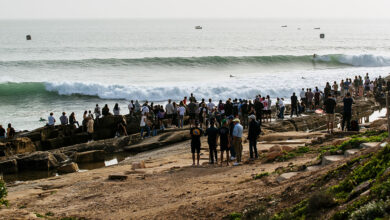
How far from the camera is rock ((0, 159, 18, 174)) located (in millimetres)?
16578

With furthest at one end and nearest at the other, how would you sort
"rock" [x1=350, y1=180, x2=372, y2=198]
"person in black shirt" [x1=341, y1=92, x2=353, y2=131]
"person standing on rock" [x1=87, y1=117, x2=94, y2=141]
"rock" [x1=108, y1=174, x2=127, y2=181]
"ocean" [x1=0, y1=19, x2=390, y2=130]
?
"ocean" [x1=0, y1=19, x2=390, y2=130]
"person standing on rock" [x1=87, y1=117, x2=94, y2=141]
"person in black shirt" [x1=341, y1=92, x2=353, y2=131]
"rock" [x1=108, y1=174, x2=127, y2=181]
"rock" [x1=350, y1=180, x2=372, y2=198]

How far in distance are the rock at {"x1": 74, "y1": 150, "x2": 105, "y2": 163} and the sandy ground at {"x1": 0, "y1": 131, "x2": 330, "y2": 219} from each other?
3707 mm

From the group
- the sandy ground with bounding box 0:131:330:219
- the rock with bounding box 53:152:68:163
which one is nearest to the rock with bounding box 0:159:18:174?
the rock with bounding box 53:152:68:163

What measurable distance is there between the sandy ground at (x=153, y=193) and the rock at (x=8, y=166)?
130 inches

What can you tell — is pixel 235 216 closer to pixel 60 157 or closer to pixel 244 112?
pixel 60 157

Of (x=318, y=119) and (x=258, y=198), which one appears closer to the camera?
(x=258, y=198)

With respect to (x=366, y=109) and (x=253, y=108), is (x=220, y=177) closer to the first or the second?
(x=253, y=108)

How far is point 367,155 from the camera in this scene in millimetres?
8352

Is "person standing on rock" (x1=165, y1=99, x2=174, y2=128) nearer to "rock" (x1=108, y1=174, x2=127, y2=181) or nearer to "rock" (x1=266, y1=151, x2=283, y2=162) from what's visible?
"rock" (x1=108, y1=174, x2=127, y2=181)

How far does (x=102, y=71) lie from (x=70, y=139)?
30.0 m

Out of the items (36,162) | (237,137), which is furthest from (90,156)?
(237,137)

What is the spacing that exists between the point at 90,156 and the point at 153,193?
315 inches

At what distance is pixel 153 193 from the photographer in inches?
417

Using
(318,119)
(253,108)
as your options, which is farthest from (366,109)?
(253,108)
